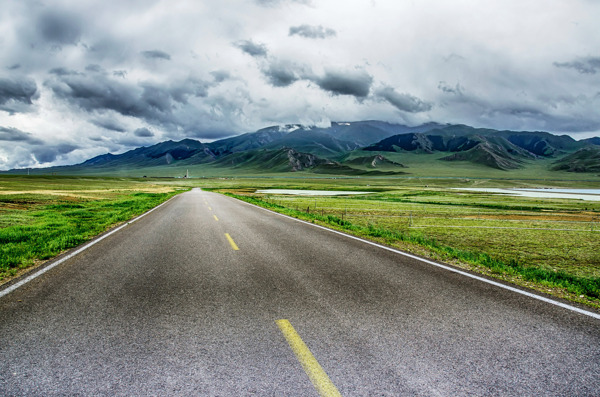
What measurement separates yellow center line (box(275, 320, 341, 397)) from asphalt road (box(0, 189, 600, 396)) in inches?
2.5

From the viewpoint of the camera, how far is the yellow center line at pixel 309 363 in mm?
3256

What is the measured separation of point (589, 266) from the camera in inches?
430

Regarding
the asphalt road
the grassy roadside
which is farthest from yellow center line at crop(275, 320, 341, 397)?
the grassy roadside

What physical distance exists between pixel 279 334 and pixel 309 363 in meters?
0.80

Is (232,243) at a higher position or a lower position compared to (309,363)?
lower

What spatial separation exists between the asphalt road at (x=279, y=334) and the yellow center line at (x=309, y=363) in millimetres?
63

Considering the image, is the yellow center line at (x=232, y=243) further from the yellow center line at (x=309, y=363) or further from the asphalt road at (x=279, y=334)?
the yellow center line at (x=309, y=363)

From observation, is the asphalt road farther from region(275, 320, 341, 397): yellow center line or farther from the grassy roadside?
the grassy roadside

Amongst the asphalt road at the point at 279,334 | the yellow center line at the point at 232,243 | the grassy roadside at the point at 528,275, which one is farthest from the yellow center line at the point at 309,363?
the yellow center line at the point at 232,243

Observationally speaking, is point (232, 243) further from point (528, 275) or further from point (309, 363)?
point (528, 275)

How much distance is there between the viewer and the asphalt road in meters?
3.39

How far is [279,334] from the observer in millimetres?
4410

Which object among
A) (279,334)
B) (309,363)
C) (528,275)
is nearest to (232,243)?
(279,334)

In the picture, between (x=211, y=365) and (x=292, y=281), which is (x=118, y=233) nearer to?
(x=292, y=281)
